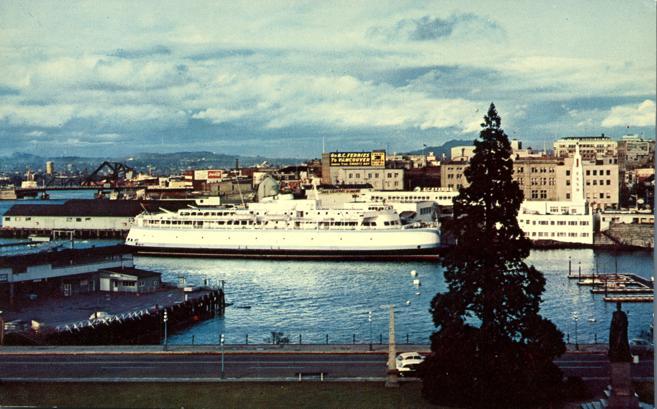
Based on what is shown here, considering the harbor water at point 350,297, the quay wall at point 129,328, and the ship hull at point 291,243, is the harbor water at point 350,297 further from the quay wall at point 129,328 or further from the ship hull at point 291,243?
the ship hull at point 291,243

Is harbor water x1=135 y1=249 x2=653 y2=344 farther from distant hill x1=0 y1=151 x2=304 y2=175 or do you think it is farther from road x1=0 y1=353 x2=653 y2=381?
distant hill x1=0 y1=151 x2=304 y2=175

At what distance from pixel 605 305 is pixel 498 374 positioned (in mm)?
6272

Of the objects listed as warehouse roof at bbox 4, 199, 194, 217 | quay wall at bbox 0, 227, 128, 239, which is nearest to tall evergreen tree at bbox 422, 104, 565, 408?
quay wall at bbox 0, 227, 128, 239

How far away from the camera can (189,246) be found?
21.5 meters

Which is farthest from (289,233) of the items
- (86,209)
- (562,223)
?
(86,209)

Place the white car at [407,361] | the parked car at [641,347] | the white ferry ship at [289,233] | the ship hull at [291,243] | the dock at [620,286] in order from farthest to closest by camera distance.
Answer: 1. the white ferry ship at [289,233]
2. the ship hull at [291,243]
3. the dock at [620,286]
4. the parked car at [641,347]
5. the white car at [407,361]

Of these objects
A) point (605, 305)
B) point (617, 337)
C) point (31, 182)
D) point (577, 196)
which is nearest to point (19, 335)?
point (617, 337)

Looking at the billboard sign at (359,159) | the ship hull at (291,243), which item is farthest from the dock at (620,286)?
the billboard sign at (359,159)

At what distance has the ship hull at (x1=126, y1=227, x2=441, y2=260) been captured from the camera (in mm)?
19703

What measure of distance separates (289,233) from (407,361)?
1329 centimetres

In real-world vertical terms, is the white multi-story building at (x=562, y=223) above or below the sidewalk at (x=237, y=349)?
above

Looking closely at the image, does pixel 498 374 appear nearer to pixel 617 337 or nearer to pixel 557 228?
pixel 617 337

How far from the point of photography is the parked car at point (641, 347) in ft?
26.5

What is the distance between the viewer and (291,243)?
67.6ft
